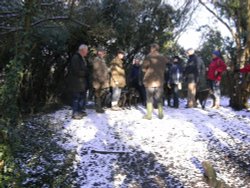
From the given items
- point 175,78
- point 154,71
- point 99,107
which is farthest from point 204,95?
point 99,107

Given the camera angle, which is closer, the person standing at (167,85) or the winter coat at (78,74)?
the winter coat at (78,74)

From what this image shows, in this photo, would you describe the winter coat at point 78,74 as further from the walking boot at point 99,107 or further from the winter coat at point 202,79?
the winter coat at point 202,79

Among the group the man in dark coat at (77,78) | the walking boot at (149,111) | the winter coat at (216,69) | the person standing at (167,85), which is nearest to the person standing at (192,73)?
the winter coat at (216,69)

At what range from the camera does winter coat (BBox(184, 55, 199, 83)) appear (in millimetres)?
12953

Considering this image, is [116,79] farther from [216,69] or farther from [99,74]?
[216,69]

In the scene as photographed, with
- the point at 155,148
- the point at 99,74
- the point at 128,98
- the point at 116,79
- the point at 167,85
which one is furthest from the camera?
the point at 167,85

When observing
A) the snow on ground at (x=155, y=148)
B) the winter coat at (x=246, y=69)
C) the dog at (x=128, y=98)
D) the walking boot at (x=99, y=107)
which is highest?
the winter coat at (x=246, y=69)

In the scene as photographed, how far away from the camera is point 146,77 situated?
424 inches

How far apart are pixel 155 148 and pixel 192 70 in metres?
4.96

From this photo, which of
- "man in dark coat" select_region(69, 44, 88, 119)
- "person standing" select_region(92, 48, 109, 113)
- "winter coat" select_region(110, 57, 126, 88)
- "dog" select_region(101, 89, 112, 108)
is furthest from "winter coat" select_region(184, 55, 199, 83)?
"man in dark coat" select_region(69, 44, 88, 119)

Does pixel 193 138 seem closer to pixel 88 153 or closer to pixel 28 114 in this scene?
pixel 88 153

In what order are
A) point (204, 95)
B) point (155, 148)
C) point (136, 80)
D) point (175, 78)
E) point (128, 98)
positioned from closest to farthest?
point (155, 148) → point (128, 98) → point (204, 95) → point (175, 78) → point (136, 80)

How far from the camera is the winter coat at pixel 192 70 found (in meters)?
13.0

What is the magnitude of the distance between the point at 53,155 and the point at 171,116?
4396mm
